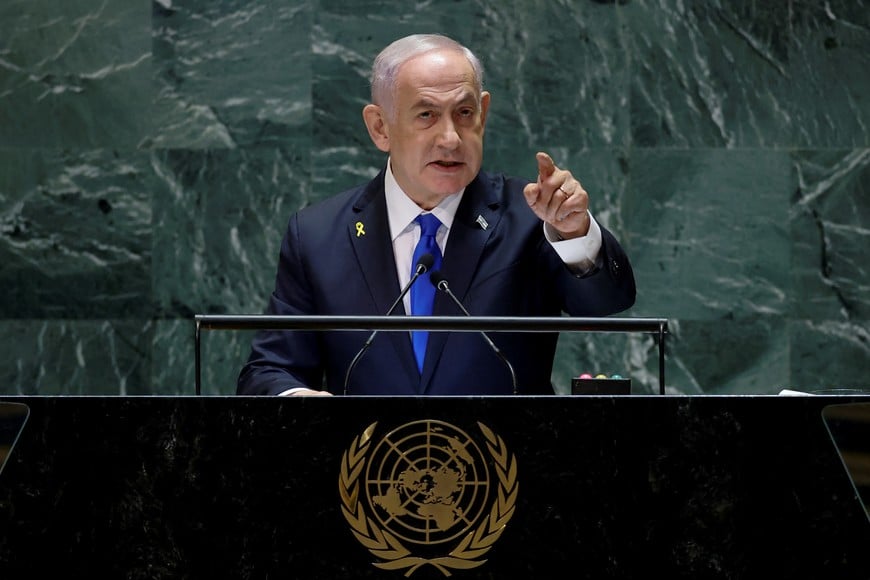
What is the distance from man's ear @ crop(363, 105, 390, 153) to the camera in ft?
10.5

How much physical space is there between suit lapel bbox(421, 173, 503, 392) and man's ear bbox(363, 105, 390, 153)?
0.89 feet

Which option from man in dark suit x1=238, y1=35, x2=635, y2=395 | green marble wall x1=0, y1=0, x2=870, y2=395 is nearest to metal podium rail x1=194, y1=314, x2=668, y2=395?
man in dark suit x1=238, y1=35, x2=635, y2=395

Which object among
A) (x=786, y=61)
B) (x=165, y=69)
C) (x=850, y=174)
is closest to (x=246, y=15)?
(x=165, y=69)
